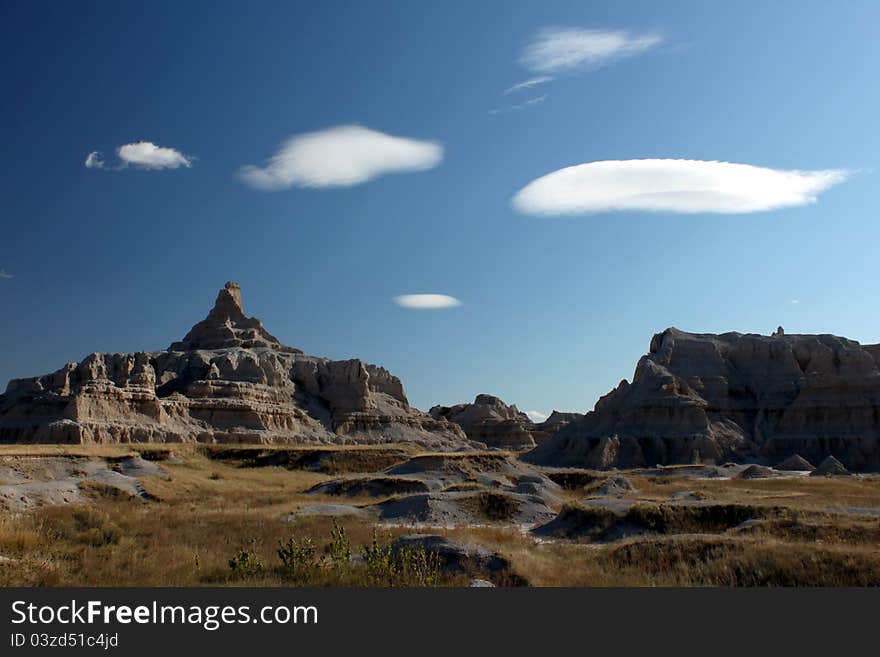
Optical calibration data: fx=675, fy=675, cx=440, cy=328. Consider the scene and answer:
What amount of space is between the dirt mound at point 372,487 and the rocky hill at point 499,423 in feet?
254

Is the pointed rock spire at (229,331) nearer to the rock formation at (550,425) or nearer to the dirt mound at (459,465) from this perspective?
the rock formation at (550,425)

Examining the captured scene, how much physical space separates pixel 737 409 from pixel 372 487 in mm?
56807

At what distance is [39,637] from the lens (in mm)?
8133

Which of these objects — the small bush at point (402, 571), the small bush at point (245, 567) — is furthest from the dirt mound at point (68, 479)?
the small bush at point (402, 571)

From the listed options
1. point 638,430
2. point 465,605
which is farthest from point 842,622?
point 638,430

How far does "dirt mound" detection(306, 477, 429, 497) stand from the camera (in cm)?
3403

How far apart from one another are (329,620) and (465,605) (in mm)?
1780

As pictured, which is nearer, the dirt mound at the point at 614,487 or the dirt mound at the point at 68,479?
the dirt mound at the point at 68,479

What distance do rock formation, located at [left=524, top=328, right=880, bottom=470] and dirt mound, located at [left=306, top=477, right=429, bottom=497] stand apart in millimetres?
36100

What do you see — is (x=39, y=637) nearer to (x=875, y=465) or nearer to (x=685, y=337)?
(x=875, y=465)

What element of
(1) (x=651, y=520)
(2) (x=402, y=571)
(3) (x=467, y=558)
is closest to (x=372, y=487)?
(1) (x=651, y=520)

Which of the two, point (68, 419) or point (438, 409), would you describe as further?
point (438, 409)

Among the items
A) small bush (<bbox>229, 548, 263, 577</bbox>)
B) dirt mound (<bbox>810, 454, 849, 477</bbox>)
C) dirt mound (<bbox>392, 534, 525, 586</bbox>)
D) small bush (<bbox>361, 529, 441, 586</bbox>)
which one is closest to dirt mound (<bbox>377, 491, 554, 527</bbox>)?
dirt mound (<bbox>392, 534, 525, 586</bbox>)

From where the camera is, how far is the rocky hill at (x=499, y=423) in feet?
391
